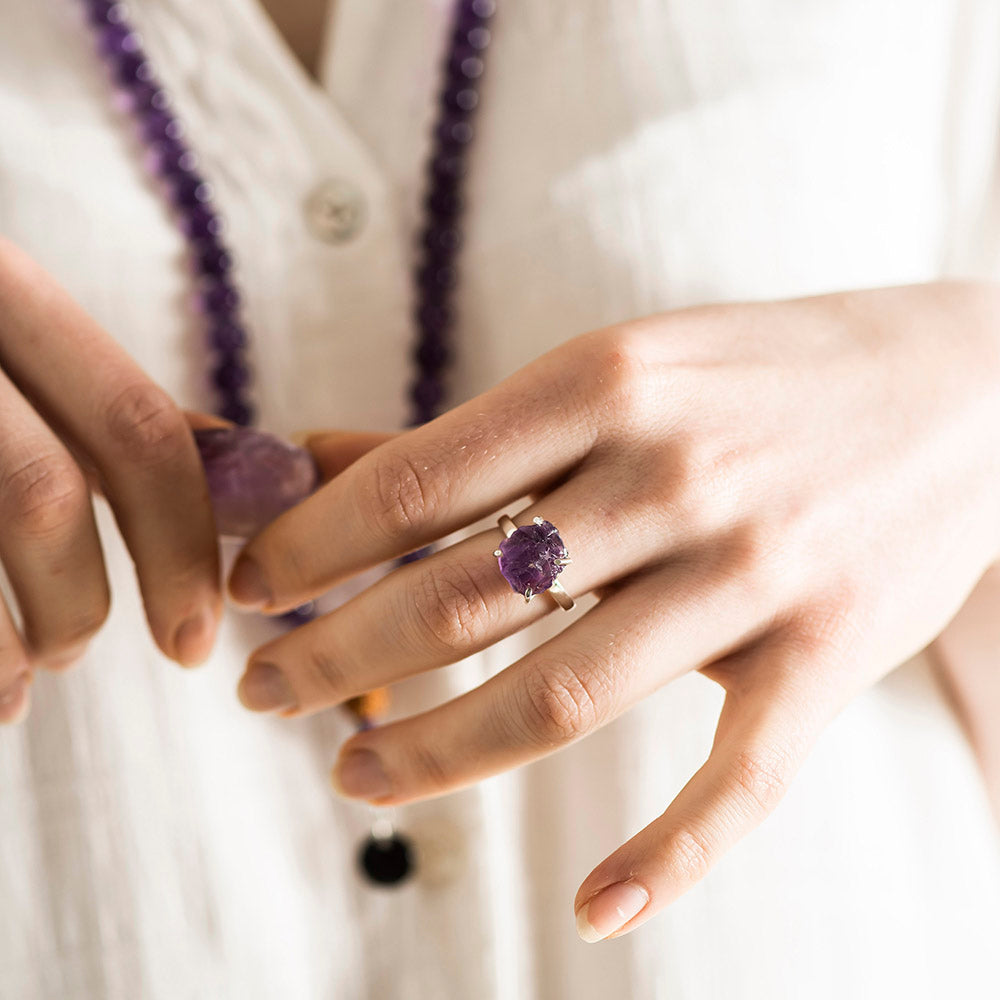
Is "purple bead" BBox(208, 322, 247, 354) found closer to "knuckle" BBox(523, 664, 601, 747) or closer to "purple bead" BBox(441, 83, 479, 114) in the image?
"purple bead" BBox(441, 83, 479, 114)

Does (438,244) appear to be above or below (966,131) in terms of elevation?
below

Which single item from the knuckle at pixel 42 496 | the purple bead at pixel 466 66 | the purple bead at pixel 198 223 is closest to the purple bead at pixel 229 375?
the purple bead at pixel 198 223

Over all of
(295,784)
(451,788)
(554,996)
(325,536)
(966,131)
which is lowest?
(554,996)

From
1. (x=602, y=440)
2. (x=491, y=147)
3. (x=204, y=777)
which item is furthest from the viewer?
(x=491, y=147)

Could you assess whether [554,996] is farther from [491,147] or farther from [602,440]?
[491,147]

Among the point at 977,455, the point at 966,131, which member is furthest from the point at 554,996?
the point at 966,131

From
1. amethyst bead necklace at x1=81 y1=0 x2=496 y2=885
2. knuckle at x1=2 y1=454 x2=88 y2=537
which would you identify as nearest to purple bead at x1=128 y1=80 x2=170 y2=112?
amethyst bead necklace at x1=81 y1=0 x2=496 y2=885
